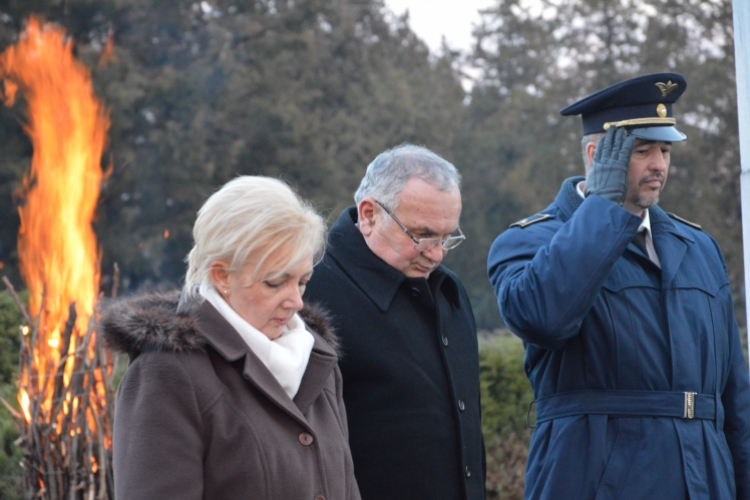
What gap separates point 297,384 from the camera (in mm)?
2434

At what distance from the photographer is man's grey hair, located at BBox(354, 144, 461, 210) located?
10.1 ft

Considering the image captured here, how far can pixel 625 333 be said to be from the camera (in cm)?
301

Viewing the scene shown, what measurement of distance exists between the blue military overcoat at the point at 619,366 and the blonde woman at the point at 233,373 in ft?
2.67

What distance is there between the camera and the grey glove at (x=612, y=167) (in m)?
3.04

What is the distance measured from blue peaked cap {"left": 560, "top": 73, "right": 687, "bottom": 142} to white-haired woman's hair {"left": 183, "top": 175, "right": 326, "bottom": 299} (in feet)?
4.23

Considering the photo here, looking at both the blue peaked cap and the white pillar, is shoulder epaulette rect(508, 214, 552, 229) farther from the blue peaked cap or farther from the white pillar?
the white pillar

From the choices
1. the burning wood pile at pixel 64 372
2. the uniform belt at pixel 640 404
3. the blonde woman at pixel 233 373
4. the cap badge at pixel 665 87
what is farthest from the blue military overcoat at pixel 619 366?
the burning wood pile at pixel 64 372

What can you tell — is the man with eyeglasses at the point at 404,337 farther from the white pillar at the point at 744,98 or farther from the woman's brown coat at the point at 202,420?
the white pillar at the point at 744,98

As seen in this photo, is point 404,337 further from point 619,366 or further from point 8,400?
point 8,400

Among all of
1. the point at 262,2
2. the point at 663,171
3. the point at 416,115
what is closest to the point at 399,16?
the point at 416,115

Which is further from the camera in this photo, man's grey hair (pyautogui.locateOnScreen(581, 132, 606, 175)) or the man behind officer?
man's grey hair (pyautogui.locateOnScreen(581, 132, 606, 175))

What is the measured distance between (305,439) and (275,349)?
0.24 m

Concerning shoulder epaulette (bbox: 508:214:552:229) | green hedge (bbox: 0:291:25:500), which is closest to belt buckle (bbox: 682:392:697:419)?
shoulder epaulette (bbox: 508:214:552:229)

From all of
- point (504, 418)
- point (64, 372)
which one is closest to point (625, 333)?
point (64, 372)
